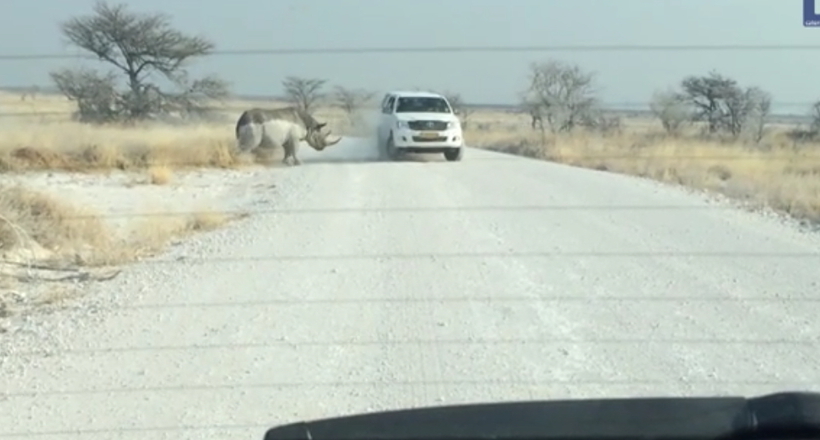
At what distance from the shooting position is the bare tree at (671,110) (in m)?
12.9

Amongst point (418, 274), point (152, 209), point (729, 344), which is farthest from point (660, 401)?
point (152, 209)

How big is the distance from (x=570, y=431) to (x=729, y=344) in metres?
3.88

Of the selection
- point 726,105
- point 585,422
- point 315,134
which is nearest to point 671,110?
point 726,105

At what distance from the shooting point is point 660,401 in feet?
12.1

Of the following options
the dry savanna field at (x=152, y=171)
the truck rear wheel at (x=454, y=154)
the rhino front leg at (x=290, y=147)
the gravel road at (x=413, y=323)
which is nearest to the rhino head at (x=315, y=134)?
the dry savanna field at (x=152, y=171)

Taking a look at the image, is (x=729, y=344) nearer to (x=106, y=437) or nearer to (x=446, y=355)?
(x=446, y=355)

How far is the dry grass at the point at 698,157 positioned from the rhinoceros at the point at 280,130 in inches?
106

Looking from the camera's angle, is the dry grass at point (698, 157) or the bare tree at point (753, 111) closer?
the bare tree at point (753, 111)

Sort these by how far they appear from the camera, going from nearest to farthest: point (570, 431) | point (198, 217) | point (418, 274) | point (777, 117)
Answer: point (570, 431)
point (418, 274)
point (777, 117)
point (198, 217)

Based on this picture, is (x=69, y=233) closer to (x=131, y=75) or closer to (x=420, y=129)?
(x=131, y=75)

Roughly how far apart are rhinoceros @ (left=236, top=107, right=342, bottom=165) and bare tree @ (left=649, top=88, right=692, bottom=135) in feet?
15.2

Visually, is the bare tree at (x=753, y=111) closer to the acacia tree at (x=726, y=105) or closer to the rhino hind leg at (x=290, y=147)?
the acacia tree at (x=726, y=105)

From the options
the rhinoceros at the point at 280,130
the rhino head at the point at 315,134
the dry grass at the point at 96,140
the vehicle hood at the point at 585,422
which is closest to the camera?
the vehicle hood at the point at 585,422

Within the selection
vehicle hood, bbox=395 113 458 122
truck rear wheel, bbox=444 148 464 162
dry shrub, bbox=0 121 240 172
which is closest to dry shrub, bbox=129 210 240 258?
dry shrub, bbox=0 121 240 172
